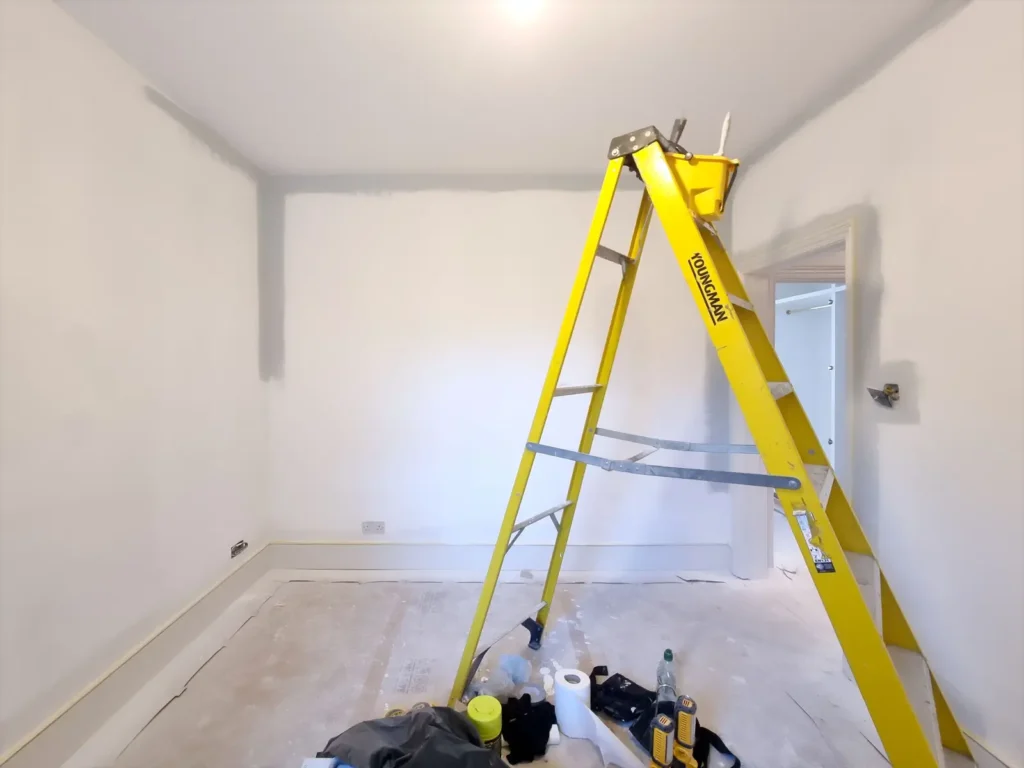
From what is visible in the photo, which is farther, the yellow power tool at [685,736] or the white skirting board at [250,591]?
the white skirting board at [250,591]

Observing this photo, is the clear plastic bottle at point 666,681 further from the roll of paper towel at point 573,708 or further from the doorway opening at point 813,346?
the doorway opening at point 813,346

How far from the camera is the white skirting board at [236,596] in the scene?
1570 mm

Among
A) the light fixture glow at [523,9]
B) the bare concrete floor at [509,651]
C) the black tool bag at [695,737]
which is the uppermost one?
the light fixture glow at [523,9]

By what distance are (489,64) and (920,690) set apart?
2.38 m

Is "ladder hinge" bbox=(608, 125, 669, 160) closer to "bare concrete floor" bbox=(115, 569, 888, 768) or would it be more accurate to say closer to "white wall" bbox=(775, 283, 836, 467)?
"bare concrete floor" bbox=(115, 569, 888, 768)

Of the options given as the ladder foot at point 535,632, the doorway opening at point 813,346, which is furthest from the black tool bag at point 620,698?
the doorway opening at point 813,346

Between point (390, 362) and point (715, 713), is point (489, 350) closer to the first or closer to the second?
point (390, 362)

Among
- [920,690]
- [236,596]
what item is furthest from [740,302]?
[236,596]

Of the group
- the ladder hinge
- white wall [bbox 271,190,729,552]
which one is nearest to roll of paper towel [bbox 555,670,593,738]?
white wall [bbox 271,190,729,552]

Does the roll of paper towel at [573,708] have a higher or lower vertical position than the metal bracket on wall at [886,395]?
lower

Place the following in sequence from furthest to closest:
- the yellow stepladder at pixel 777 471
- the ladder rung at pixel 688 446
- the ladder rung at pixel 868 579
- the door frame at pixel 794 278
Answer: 1. the door frame at pixel 794 278
2. the ladder rung at pixel 688 446
3. the ladder rung at pixel 868 579
4. the yellow stepladder at pixel 777 471

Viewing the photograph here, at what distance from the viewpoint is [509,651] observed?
6.96 ft

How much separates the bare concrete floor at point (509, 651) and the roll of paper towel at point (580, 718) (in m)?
0.05

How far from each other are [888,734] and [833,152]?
2.12 metres
